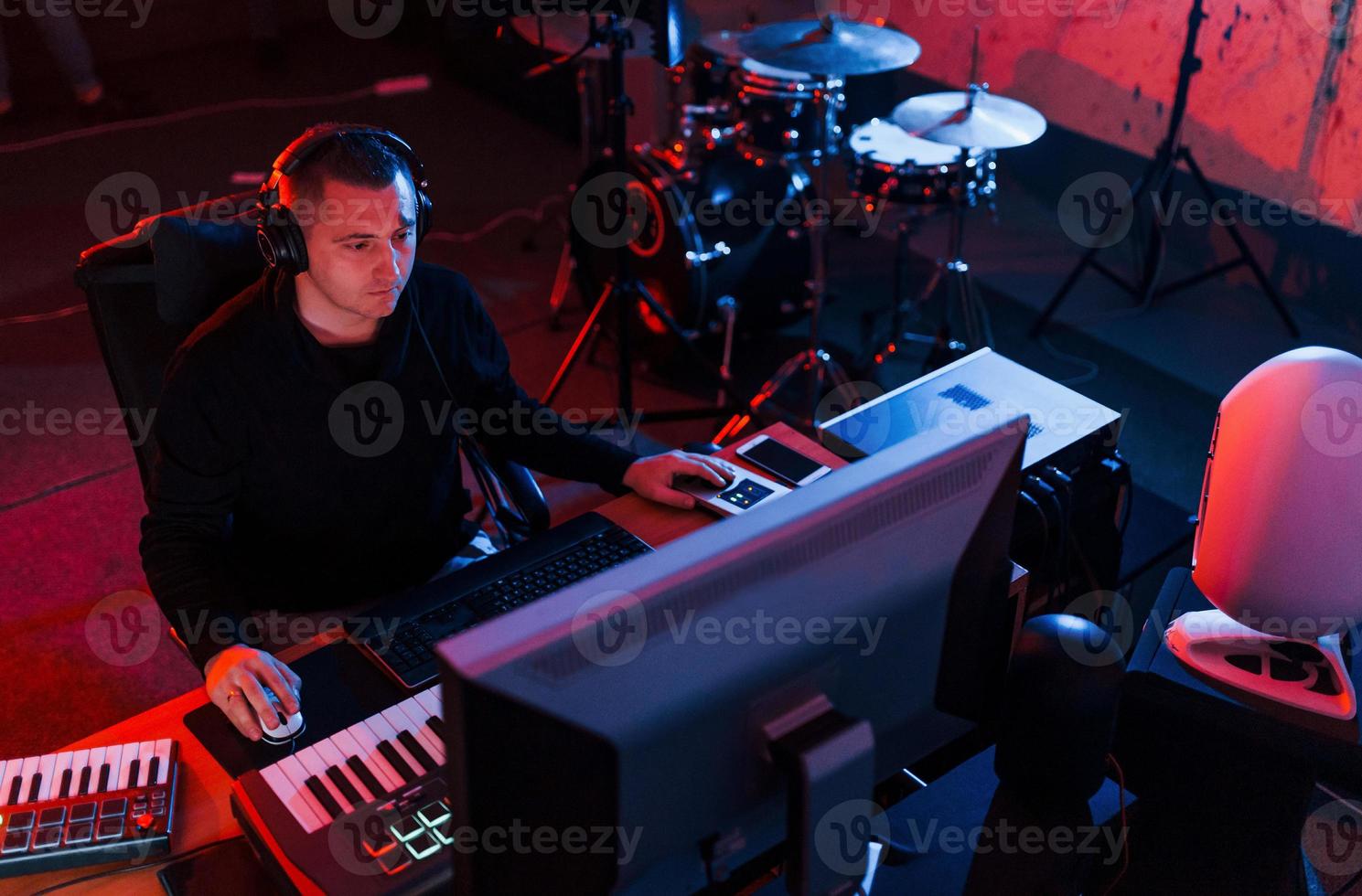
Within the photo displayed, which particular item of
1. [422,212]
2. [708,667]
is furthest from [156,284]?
[708,667]

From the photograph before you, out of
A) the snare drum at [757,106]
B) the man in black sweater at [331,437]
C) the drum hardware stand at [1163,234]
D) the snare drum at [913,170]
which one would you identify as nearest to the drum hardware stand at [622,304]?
the snare drum at [757,106]

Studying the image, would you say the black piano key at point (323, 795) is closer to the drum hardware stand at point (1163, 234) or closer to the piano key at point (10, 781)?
the piano key at point (10, 781)

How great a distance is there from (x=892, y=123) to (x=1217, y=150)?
1258 mm

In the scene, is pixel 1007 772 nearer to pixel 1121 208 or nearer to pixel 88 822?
pixel 88 822

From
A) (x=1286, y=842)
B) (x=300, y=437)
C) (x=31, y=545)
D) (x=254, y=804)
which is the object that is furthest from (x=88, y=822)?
(x=31, y=545)

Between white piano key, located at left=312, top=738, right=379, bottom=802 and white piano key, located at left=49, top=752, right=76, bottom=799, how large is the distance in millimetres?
258

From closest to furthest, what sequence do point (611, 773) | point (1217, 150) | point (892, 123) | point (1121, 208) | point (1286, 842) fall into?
point (611, 773) < point (1286, 842) < point (892, 123) < point (1217, 150) < point (1121, 208)

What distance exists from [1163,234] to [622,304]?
1907 mm

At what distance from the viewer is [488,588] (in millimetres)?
1586

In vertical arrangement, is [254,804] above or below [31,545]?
above

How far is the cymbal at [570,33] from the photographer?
3068mm

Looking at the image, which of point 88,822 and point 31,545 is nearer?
point 88,822

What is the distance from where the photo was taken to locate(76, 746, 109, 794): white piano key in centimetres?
133

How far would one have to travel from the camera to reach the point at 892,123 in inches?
125
